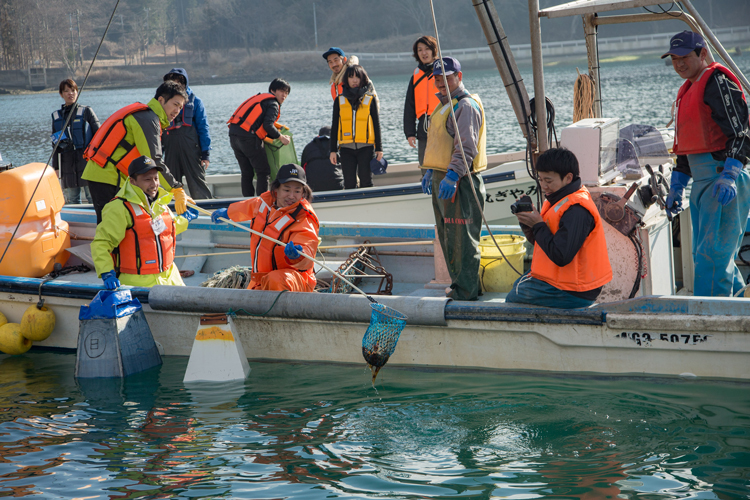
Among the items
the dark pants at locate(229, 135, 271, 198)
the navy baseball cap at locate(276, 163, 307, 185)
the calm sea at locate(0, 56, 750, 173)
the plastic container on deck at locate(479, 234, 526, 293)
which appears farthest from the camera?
the calm sea at locate(0, 56, 750, 173)

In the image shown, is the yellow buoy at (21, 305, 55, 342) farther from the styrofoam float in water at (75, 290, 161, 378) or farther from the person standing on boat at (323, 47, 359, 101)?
the person standing on boat at (323, 47, 359, 101)

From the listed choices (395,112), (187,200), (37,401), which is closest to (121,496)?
(37,401)

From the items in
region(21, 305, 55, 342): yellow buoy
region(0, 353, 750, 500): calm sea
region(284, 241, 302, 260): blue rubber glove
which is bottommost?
region(0, 353, 750, 500): calm sea

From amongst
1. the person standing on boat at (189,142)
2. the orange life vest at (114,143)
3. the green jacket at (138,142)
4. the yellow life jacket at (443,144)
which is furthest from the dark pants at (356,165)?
the yellow life jacket at (443,144)

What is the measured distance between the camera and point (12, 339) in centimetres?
584

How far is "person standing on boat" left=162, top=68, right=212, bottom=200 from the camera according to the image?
27.8 feet

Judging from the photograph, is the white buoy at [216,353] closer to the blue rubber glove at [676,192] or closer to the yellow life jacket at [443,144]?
the yellow life jacket at [443,144]

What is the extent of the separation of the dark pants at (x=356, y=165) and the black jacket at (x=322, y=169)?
22 centimetres

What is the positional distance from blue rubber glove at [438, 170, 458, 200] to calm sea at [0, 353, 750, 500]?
1194mm

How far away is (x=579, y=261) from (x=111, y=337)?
3253 mm

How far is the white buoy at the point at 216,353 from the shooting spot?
16.9ft

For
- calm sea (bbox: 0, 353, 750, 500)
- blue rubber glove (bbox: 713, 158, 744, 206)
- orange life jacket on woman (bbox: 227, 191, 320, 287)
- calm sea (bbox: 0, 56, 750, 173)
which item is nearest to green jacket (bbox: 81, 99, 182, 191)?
orange life jacket on woman (bbox: 227, 191, 320, 287)

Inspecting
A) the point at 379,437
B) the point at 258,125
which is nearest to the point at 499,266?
the point at 379,437

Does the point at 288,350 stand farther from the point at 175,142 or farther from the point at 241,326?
the point at 175,142
